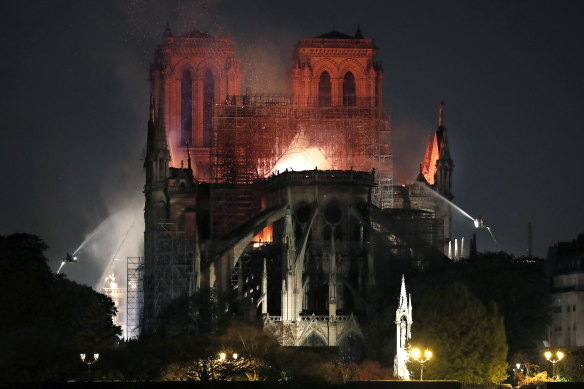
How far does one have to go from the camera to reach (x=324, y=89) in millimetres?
157625

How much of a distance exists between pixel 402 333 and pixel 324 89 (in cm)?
4378

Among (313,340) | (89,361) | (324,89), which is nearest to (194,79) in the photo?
(324,89)

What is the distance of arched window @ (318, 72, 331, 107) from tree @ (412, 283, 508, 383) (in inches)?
1692

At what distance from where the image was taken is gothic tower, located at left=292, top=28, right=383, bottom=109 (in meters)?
156

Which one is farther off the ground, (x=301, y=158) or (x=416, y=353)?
(x=301, y=158)

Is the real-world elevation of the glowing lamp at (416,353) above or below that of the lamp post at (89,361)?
above

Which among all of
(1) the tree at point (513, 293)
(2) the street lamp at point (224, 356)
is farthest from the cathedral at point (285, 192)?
(2) the street lamp at point (224, 356)

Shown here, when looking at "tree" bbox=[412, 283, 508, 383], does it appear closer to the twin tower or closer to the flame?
the flame

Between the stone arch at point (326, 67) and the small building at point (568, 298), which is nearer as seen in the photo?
the small building at point (568, 298)

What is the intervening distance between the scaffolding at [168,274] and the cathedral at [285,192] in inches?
5.0

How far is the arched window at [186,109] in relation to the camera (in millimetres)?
157875

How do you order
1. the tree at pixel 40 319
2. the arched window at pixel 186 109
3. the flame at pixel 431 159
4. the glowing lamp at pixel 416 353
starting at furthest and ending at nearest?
the arched window at pixel 186 109
the flame at pixel 431 159
the glowing lamp at pixel 416 353
the tree at pixel 40 319

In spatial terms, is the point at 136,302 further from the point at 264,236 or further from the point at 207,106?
the point at 207,106

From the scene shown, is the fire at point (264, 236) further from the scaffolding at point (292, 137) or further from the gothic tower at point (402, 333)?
the gothic tower at point (402, 333)
